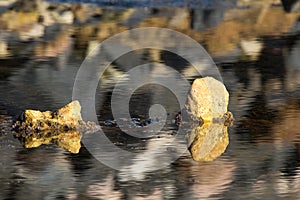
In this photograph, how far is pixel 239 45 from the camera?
12.0 metres

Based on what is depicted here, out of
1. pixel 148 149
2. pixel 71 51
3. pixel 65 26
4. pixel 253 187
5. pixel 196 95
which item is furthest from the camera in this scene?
pixel 65 26

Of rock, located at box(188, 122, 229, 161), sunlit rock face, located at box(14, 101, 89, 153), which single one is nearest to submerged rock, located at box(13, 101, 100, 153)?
sunlit rock face, located at box(14, 101, 89, 153)

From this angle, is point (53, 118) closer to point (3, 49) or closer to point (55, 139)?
point (55, 139)

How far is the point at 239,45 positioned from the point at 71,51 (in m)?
2.10

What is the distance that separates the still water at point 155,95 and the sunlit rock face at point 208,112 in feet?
→ 0.38

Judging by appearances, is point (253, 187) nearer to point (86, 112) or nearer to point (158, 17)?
point (86, 112)

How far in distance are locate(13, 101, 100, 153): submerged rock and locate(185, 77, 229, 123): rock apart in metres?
0.89

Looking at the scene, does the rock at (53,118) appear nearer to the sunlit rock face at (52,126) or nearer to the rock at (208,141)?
the sunlit rock face at (52,126)

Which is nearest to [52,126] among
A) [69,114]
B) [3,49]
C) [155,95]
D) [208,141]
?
[69,114]

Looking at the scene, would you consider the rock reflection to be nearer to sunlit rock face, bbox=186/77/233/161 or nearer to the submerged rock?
the submerged rock

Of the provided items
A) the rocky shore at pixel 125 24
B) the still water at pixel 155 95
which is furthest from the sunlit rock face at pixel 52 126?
the rocky shore at pixel 125 24

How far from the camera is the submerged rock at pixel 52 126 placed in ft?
24.6

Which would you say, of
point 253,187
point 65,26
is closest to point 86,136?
point 253,187

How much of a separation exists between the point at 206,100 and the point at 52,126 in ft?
4.17
